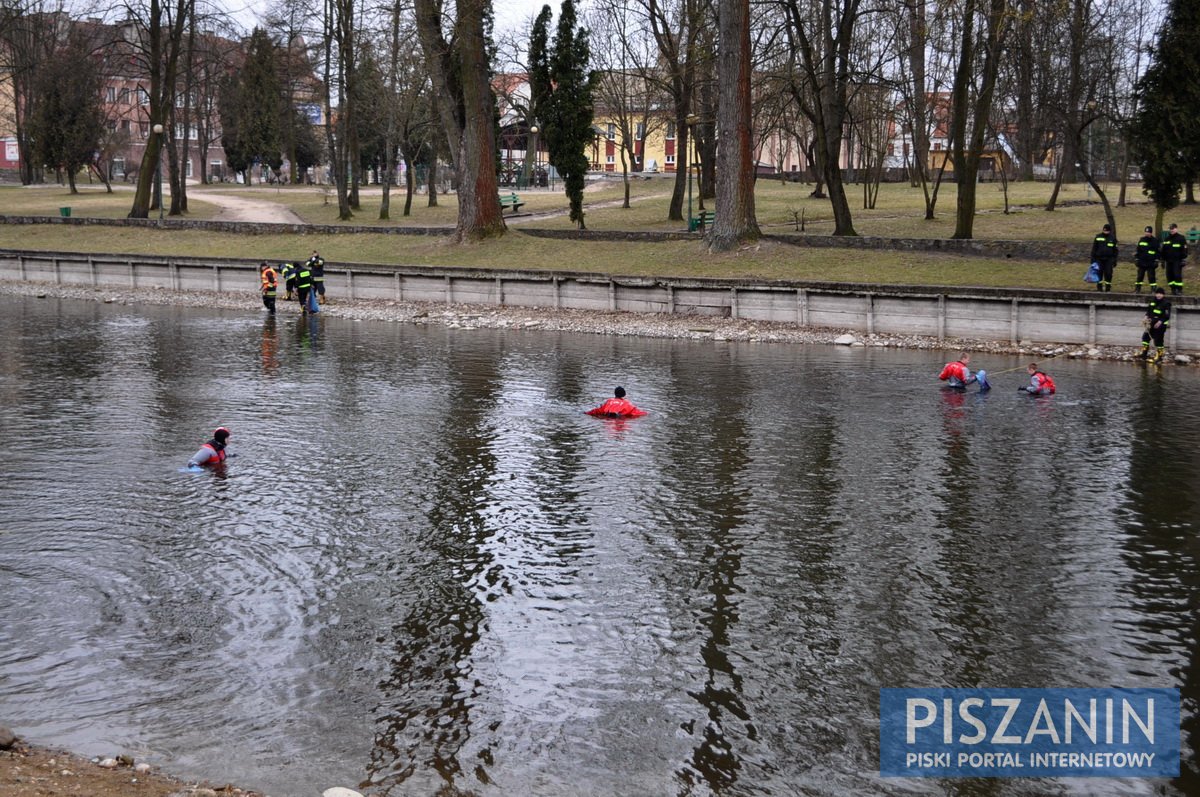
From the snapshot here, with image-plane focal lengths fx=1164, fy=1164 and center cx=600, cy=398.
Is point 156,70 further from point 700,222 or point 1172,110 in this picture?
point 1172,110

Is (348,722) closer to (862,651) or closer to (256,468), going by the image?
(862,651)

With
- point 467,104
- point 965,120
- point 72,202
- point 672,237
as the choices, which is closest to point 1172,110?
point 965,120

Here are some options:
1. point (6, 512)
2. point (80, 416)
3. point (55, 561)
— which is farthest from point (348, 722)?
point (80, 416)

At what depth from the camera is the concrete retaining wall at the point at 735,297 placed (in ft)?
98.8

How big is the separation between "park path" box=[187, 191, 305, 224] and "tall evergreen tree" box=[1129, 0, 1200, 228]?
139 ft

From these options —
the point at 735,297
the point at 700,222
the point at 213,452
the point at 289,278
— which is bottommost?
the point at 213,452

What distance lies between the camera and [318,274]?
41094 mm

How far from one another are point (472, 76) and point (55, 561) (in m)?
34.7

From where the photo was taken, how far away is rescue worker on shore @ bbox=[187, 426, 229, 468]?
17.6 metres

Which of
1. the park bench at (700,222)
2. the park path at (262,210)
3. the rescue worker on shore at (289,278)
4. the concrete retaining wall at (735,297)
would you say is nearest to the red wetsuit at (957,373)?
the concrete retaining wall at (735,297)

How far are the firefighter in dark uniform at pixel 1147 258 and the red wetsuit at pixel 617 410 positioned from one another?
17.0m

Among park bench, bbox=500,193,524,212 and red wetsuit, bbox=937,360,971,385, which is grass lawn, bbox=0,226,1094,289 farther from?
park bench, bbox=500,193,524,212

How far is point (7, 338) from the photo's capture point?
32844 millimetres

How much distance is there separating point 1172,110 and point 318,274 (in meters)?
27.9
